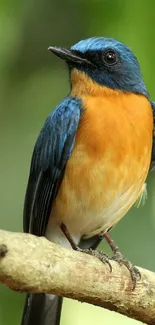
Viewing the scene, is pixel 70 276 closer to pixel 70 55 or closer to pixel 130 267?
pixel 130 267

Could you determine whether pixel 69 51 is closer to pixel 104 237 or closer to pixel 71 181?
pixel 71 181

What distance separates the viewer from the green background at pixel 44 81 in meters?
4.64

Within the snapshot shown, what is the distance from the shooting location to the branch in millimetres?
3797

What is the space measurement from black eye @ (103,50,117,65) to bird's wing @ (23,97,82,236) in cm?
35

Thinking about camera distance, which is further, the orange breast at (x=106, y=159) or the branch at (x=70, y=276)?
the orange breast at (x=106, y=159)

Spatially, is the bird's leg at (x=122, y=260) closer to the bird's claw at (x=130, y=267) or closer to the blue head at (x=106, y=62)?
the bird's claw at (x=130, y=267)

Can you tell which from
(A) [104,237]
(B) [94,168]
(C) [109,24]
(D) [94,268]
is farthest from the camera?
(A) [104,237]

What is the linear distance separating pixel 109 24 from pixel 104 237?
4.96ft

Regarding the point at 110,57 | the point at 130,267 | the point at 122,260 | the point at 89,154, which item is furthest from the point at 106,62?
the point at 130,267

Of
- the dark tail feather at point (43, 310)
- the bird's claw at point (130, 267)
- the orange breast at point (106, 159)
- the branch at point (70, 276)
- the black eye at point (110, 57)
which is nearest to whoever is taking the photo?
the branch at point (70, 276)

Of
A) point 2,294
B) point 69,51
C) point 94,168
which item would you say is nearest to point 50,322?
point 2,294

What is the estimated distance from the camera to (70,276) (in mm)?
4125

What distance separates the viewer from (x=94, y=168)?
201 inches

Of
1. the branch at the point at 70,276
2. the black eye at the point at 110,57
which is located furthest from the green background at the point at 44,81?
Answer: the branch at the point at 70,276
